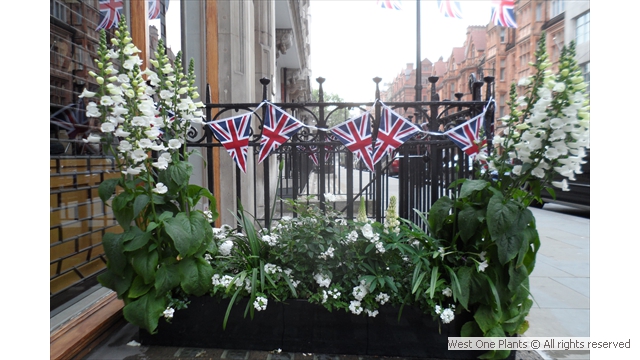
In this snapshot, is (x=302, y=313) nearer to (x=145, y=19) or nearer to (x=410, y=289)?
(x=410, y=289)

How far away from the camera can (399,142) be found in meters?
3.55

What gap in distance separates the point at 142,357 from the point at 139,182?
122 cm

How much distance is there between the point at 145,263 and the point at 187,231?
0.36m

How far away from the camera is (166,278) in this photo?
99.7 inches

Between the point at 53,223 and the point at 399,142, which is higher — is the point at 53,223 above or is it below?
below

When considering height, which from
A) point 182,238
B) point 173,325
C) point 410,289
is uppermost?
point 182,238

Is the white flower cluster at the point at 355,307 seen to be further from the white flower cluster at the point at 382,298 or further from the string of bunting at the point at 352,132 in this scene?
the string of bunting at the point at 352,132

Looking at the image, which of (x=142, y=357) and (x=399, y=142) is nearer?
(x=142, y=357)

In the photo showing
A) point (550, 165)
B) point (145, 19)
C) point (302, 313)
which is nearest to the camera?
point (550, 165)

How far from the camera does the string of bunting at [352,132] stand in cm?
352

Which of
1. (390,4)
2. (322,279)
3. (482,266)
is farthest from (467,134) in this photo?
(390,4)

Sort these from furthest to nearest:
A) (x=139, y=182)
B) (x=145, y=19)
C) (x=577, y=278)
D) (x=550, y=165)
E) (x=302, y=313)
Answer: (x=577, y=278), (x=145, y=19), (x=302, y=313), (x=139, y=182), (x=550, y=165)

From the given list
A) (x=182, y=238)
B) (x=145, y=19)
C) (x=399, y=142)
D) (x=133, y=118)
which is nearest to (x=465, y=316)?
(x=399, y=142)

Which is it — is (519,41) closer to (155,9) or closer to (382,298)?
(155,9)
